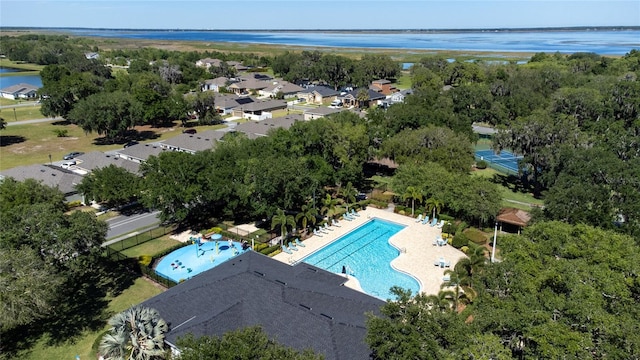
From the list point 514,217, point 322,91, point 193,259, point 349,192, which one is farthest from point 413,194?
point 322,91

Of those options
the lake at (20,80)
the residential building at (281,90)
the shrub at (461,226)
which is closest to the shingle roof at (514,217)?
the shrub at (461,226)

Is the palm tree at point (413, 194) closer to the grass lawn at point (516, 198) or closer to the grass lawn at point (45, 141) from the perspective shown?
the grass lawn at point (516, 198)

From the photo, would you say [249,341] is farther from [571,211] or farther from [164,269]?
[571,211]

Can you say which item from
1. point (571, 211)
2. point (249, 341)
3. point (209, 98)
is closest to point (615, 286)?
point (571, 211)

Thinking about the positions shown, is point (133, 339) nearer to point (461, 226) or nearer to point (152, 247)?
point (152, 247)

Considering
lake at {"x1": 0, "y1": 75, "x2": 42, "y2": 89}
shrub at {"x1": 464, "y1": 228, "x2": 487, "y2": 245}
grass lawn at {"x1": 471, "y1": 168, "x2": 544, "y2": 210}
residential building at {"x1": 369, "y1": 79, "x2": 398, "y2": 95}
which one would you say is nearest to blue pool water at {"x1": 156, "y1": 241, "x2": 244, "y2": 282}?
shrub at {"x1": 464, "y1": 228, "x2": 487, "y2": 245}

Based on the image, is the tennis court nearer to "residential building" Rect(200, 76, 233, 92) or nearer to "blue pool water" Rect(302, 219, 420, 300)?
"blue pool water" Rect(302, 219, 420, 300)
